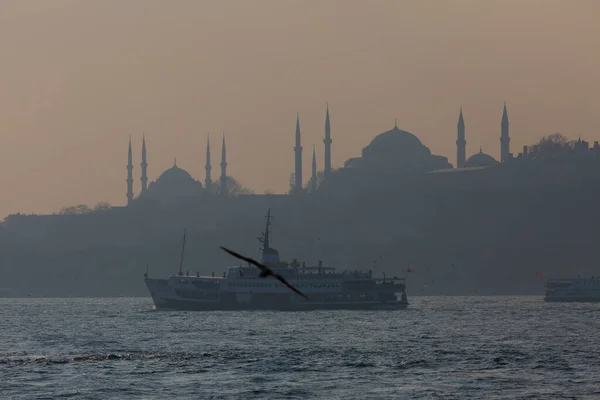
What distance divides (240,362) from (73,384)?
1270 cm

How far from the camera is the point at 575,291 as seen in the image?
601 feet

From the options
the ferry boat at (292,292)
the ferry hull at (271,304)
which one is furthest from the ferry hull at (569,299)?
the ferry hull at (271,304)

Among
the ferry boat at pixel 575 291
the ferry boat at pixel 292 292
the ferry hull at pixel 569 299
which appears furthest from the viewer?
the ferry boat at pixel 575 291

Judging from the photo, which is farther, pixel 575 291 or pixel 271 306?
pixel 575 291

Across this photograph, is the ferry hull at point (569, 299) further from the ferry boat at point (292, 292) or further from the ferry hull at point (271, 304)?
the ferry hull at point (271, 304)

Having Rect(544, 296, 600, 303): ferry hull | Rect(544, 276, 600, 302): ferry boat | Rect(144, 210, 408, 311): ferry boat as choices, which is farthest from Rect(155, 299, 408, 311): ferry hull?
Rect(544, 276, 600, 302): ferry boat

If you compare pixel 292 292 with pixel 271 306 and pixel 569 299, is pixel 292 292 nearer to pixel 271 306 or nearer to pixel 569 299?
pixel 271 306

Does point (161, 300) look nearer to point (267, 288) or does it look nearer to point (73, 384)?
point (267, 288)

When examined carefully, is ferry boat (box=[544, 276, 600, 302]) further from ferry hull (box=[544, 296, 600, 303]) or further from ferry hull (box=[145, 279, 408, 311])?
ferry hull (box=[145, 279, 408, 311])

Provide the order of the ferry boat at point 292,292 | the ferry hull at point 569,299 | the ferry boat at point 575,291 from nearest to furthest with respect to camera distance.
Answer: the ferry boat at point 292,292
the ferry hull at point 569,299
the ferry boat at point 575,291

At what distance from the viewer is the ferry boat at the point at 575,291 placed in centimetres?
18200

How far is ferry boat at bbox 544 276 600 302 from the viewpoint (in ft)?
597

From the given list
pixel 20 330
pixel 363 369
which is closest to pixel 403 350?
pixel 363 369

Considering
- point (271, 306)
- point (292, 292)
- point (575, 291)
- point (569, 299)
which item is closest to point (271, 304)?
point (271, 306)
